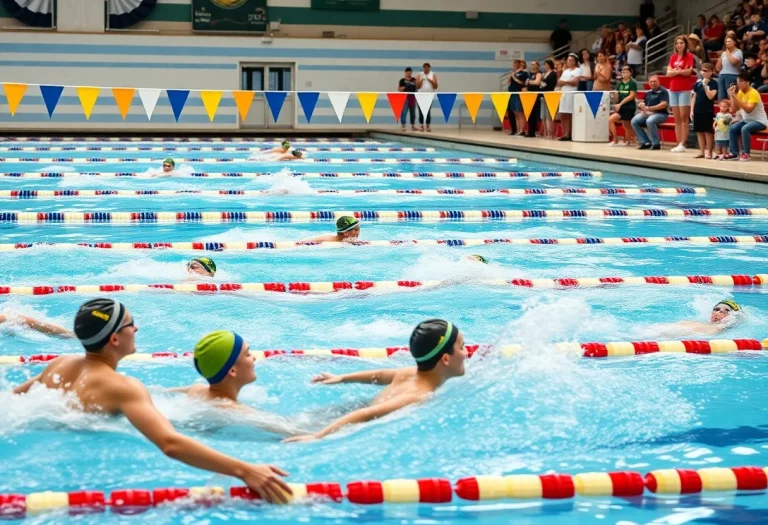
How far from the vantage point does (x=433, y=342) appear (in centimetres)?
434

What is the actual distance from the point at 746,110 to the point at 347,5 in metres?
14.1

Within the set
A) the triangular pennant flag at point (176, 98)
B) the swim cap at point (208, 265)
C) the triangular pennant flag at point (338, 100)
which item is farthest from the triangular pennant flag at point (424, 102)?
the swim cap at point (208, 265)

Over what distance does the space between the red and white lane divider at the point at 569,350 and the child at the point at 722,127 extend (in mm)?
9198

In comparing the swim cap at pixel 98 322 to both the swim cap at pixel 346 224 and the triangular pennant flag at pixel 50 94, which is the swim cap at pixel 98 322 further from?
the triangular pennant flag at pixel 50 94

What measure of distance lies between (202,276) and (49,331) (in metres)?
1.55

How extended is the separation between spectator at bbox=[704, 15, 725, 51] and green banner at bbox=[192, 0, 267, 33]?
11047mm

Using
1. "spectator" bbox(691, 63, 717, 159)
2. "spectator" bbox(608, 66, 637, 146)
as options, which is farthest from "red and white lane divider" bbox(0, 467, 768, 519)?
"spectator" bbox(608, 66, 637, 146)

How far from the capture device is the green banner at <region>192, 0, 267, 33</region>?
2492cm

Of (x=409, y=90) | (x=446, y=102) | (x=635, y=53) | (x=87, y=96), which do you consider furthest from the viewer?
(x=409, y=90)

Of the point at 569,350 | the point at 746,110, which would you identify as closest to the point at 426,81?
the point at 746,110

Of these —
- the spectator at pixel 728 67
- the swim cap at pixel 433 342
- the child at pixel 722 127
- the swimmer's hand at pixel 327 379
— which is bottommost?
the swimmer's hand at pixel 327 379

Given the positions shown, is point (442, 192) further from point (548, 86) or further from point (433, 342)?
point (433, 342)

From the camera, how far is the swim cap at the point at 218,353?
162 inches

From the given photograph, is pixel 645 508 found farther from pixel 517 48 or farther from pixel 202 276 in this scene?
pixel 517 48
